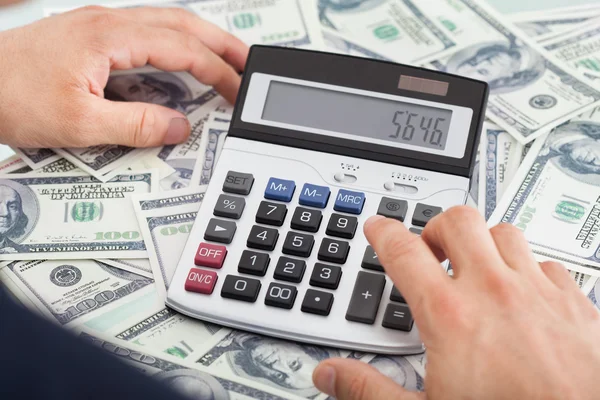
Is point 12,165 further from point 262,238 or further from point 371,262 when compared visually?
point 371,262

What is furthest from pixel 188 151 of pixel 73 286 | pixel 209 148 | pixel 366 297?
pixel 366 297

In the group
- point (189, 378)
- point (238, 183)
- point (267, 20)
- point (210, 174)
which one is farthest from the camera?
→ point (267, 20)

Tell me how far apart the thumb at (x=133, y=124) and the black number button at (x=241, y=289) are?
0.86ft

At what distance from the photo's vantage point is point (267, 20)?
1199 millimetres

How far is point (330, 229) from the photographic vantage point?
2.65 feet

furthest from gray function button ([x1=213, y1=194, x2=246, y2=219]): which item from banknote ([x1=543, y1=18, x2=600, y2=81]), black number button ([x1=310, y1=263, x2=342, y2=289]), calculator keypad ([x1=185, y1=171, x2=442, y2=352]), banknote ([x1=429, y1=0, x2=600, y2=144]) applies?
banknote ([x1=543, y1=18, x2=600, y2=81])

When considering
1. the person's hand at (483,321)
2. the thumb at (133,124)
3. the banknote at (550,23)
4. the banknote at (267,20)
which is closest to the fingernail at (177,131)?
the thumb at (133,124)

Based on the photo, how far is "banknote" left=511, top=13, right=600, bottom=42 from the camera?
115 cm

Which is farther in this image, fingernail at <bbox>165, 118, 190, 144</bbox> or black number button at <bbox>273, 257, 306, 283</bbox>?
fingernail at <bbox>165, 118, 190, 144</bbox>

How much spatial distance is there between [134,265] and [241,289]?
0.15 metres

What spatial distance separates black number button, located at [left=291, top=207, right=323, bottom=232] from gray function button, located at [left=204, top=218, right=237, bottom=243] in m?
0.06

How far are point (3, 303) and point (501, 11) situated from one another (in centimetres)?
97

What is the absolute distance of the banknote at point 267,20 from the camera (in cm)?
117

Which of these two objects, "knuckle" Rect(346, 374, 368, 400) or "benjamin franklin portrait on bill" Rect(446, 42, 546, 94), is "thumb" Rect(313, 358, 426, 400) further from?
"benjamin franklin portrait on bill" Rect(446, 42, 546, 94)
